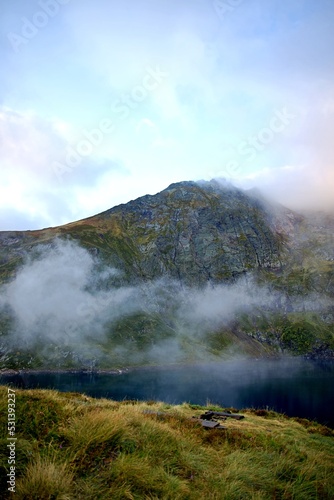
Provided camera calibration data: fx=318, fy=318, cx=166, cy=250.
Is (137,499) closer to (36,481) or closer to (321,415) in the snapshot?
(36,481)

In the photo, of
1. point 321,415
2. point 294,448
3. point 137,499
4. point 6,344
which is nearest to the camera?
point 137,499

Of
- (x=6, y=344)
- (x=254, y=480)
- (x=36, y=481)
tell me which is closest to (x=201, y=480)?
(x=254, y=480)

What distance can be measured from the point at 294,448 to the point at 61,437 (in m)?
9.92

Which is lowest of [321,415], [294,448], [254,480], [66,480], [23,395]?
[321,415]

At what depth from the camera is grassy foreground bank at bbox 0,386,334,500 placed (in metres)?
7.21

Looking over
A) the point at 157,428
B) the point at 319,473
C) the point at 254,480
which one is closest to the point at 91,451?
the point at 157,428

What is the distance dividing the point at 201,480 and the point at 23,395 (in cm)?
618

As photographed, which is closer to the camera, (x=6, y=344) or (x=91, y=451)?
(x=91, y=451)

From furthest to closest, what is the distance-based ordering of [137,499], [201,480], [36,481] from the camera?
[201,480] → [137,499] → [36,481]

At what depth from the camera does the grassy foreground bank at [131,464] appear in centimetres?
721

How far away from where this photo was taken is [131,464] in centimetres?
806

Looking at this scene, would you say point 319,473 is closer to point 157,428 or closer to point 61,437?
point 157,428

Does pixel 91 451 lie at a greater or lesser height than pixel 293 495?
greater

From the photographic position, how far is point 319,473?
33.8ft
